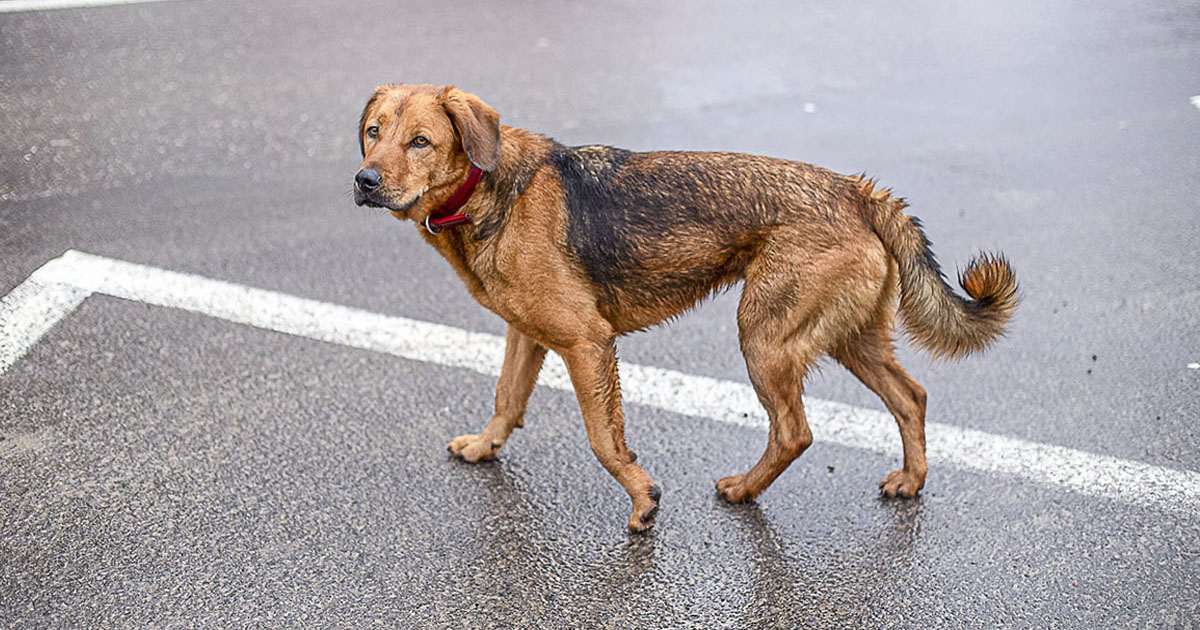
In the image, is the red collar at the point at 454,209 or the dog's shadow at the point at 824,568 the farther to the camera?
the red collar at the point at 454,209

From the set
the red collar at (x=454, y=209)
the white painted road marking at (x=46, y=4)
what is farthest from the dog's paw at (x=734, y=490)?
the white painted road marking at (x=46, y=4)

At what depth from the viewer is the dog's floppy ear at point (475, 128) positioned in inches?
151

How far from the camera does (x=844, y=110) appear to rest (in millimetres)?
8344

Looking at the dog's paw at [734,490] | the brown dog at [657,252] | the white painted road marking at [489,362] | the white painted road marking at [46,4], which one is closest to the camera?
the brown dog at [657,252]

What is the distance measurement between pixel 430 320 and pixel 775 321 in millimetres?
2149

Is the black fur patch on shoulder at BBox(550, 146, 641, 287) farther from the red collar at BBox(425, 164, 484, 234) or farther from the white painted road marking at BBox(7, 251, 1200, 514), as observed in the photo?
the white painted road marking at BBox(7, 251, 1200, 514)

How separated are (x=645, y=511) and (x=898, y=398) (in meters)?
1.05

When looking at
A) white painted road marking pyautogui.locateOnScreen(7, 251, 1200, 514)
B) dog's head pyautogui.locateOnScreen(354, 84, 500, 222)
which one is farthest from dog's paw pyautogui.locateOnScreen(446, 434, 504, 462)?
dog's head pyautogui.locateOnScreen(354, 84, 500, 222)

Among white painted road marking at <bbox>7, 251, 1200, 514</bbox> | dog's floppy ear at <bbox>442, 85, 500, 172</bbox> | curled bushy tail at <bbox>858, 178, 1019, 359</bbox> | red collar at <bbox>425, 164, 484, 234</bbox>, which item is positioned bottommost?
white painted road marking at <bbox>7, 251, 1200, 514</bbox>

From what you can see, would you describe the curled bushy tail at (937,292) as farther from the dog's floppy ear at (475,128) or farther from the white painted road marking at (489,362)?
the dog's floppy ear at (475,128)

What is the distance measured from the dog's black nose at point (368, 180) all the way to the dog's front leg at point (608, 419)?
2.80ft

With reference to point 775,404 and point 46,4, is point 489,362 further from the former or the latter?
point 46,4

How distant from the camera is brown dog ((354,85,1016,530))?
3.93 meters

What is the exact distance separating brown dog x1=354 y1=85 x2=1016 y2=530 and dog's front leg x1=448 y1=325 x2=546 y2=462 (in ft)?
0.84
